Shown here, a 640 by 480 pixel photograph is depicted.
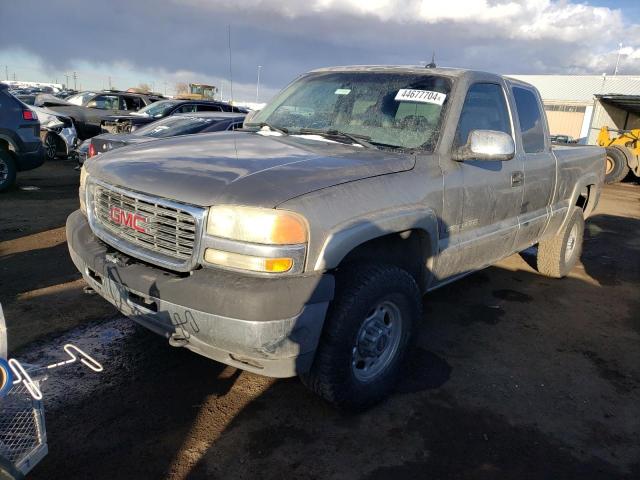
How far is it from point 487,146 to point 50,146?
41.1 feet

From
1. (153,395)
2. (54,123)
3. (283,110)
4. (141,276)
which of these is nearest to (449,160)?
(283,110)

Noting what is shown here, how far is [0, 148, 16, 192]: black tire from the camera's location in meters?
8.20

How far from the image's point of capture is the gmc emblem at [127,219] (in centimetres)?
257

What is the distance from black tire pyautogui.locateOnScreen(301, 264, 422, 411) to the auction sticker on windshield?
124cm

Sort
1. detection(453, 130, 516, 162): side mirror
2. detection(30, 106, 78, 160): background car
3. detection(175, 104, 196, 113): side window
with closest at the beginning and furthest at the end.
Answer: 1. detection(453, 130, 516, 162): side mirror
2. detection(175, 104, 196, 113): side window
3. detection(30, 106, 78, 160): background car

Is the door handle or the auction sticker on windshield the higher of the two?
the auction sticker on windshield

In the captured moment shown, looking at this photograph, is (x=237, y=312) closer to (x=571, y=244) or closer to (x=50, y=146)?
(x=571, y=244)

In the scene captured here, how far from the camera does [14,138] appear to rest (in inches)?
320

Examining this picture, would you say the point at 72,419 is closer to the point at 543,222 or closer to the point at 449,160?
the point at 449,160

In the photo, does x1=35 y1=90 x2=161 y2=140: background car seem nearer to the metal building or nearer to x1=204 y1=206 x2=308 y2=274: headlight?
x1=204 y1=206 x2=308 y2=274: headlight

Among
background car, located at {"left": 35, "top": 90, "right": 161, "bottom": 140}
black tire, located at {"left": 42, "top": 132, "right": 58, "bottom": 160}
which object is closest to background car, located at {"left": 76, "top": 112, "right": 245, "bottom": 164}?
black tire, located at {"left": 42, "top": 132, "right": 58, "bottom": 160}

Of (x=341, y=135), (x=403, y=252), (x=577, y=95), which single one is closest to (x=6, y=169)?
(x=341, y=135)

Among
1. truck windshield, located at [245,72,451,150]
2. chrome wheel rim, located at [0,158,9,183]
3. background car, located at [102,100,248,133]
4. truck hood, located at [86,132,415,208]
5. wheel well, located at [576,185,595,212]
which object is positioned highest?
truck windshield, located at [245,72,451,150]

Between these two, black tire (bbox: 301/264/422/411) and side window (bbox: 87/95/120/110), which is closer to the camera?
black tire (bbox: 301/264/422/411)
